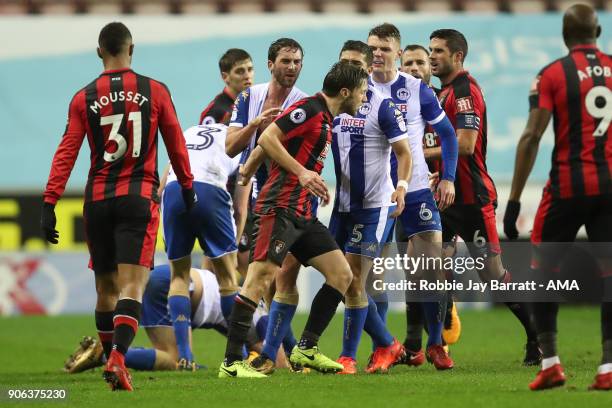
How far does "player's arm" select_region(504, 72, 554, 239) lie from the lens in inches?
246

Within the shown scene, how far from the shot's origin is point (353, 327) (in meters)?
8.02

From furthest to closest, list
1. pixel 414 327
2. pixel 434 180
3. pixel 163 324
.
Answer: pixel 163 324, pixel 434 180, pixel 414 327

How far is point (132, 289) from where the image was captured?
6.91 m

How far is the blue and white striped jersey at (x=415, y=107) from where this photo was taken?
8.59m

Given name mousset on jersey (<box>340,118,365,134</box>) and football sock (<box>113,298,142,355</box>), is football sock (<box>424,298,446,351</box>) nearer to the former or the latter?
name mousset on jersey (<box>340,118,365,134</box>)

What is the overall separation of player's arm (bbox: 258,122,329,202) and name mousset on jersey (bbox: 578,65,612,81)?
176 cm

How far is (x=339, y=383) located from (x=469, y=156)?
9.36 ft

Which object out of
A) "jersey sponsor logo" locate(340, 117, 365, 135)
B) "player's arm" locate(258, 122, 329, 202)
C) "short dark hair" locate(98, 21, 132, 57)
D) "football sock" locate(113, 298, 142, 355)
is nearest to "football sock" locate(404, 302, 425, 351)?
"jersey sponsor logo" locate(340, 117, 365, 135)

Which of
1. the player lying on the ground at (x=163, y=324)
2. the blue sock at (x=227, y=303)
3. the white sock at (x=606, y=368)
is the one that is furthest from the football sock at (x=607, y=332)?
the blue sock at (x=227, y=303)

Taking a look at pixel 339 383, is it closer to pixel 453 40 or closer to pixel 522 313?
pixel 522 313

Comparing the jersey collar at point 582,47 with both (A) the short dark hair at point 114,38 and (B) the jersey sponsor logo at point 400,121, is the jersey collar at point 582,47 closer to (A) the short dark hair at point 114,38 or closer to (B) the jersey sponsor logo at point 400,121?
(B) the jersey sponsor logo at point 400,121

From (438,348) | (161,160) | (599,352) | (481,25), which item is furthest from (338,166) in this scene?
(481,25)

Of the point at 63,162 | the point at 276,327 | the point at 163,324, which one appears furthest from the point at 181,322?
the point at 63,162

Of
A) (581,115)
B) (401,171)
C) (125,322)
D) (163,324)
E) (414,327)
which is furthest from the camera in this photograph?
(163,324)
